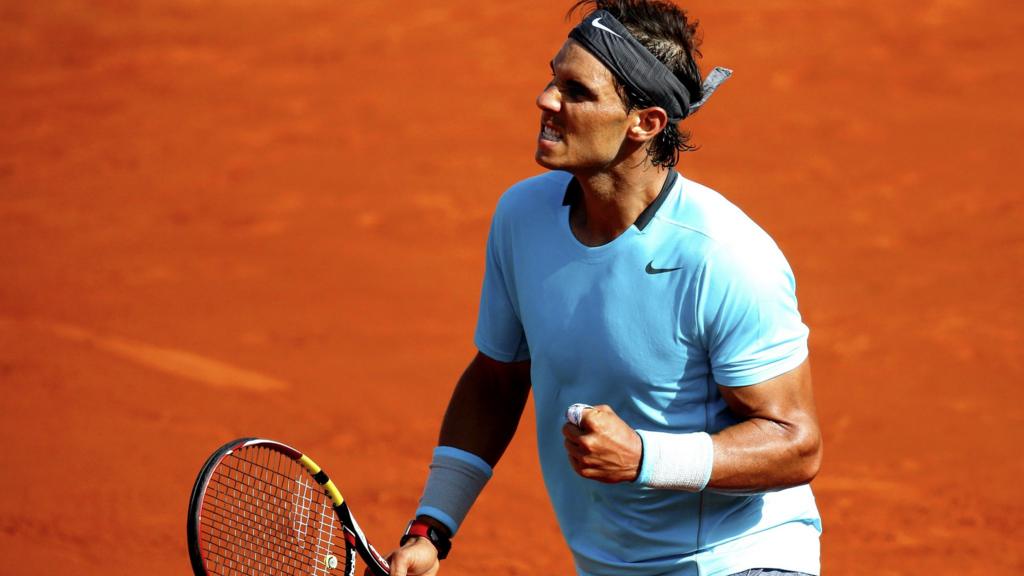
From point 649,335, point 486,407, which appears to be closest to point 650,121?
point 649,335

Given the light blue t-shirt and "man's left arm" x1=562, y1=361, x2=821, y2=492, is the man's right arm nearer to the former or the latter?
the light blue t-shirt

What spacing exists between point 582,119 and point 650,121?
0.17 m

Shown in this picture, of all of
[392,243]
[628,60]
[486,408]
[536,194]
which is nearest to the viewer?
[628,60]

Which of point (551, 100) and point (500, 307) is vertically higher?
point (551, 100)

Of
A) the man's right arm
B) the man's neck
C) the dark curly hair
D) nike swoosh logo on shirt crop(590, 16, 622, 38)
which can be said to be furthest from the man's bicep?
nike swoosh logo on shirt crop(590, 16, 622, 38)

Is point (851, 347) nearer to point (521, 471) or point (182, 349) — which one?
point (521, 471)

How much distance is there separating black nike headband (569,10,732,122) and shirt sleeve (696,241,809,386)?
421mm

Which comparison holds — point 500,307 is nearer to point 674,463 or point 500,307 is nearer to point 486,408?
point 486,408

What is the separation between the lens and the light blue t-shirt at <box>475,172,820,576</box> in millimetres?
Result: 2912

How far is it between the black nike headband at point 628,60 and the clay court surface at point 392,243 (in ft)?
11.7

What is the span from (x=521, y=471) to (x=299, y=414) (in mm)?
1313

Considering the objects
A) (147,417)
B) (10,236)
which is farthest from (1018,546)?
(10,236)

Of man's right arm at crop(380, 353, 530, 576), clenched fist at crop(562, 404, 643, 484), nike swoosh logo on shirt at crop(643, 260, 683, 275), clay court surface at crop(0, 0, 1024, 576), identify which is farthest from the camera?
clay court surface at crop(0, 0, 1024, 576)

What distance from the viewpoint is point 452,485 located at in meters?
3.41
